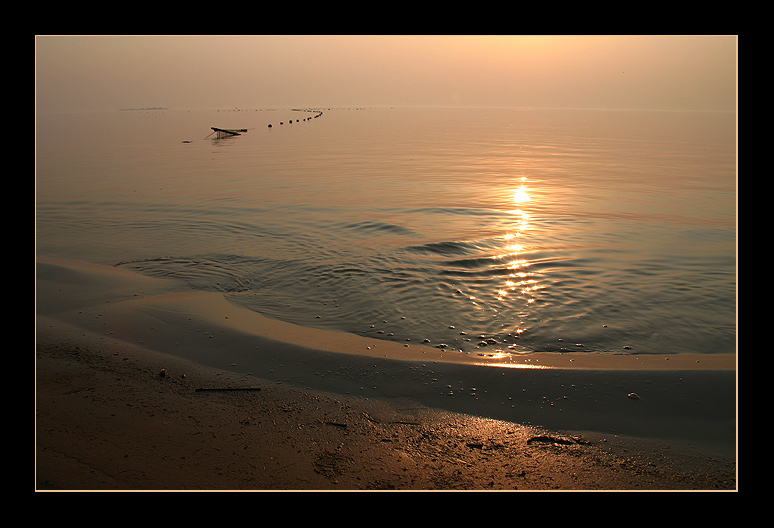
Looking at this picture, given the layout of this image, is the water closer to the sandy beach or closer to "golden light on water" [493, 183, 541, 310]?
"golden light on water" [493, 183, 541, 310]

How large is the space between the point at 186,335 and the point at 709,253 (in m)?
10.0

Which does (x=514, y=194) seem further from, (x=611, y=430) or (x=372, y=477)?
(x=372, y=477)

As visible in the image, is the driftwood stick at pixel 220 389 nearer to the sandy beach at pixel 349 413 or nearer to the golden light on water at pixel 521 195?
the sandy beach at pixel 349 413

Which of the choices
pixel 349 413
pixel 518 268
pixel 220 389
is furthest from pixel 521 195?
pixel 220 389

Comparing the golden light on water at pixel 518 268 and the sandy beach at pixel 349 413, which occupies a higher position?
the golden light on water at pixel 518 268

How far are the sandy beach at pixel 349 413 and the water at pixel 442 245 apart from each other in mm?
763

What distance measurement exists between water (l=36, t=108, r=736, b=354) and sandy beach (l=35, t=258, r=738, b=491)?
2.50ft

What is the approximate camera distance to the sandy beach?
3.82m

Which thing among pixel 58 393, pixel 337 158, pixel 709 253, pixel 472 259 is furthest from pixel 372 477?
pixel 337 158

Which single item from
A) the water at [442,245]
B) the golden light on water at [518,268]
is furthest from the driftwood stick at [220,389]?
the golden light on water at [518,268]

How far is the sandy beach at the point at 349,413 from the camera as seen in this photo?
382 centimetres

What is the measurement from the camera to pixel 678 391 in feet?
17.2

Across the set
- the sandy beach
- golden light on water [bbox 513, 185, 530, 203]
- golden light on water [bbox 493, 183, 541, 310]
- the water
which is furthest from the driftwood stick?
golden light on water [bbox 513, 185, 530, 203]

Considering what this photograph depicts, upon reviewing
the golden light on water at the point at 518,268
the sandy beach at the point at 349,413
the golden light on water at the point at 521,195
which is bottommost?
the sandy beach at the point at 349,413
